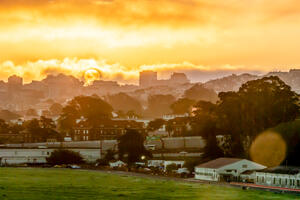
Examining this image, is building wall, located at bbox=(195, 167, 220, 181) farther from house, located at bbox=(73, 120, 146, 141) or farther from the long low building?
house, located at bbox=(73, 120, 146, 141)

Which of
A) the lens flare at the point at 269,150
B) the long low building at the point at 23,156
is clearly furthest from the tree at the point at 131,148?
the lens flare at the point at 269,150

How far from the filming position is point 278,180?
72.5 metres

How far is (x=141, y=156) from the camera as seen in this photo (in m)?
110

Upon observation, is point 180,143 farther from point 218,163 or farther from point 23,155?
point 218,163

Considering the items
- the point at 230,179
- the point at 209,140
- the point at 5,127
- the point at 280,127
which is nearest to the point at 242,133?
the point at 209,140

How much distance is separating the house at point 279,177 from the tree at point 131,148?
3555 centimetres

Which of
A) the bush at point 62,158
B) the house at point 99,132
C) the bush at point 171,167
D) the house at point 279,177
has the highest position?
the house at point 99,132

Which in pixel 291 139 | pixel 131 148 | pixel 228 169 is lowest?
pixel 228 169

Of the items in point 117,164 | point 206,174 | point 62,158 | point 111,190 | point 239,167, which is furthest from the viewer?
point 62,158

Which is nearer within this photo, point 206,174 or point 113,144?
point 206,174

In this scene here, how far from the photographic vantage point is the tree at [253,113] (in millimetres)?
98875

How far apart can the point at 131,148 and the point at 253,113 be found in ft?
71.4

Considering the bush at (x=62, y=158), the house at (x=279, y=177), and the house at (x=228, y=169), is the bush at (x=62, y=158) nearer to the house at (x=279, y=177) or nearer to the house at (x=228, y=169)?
the house at (x=228, y=169)

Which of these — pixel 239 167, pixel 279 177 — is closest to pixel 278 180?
pixel 279 177
